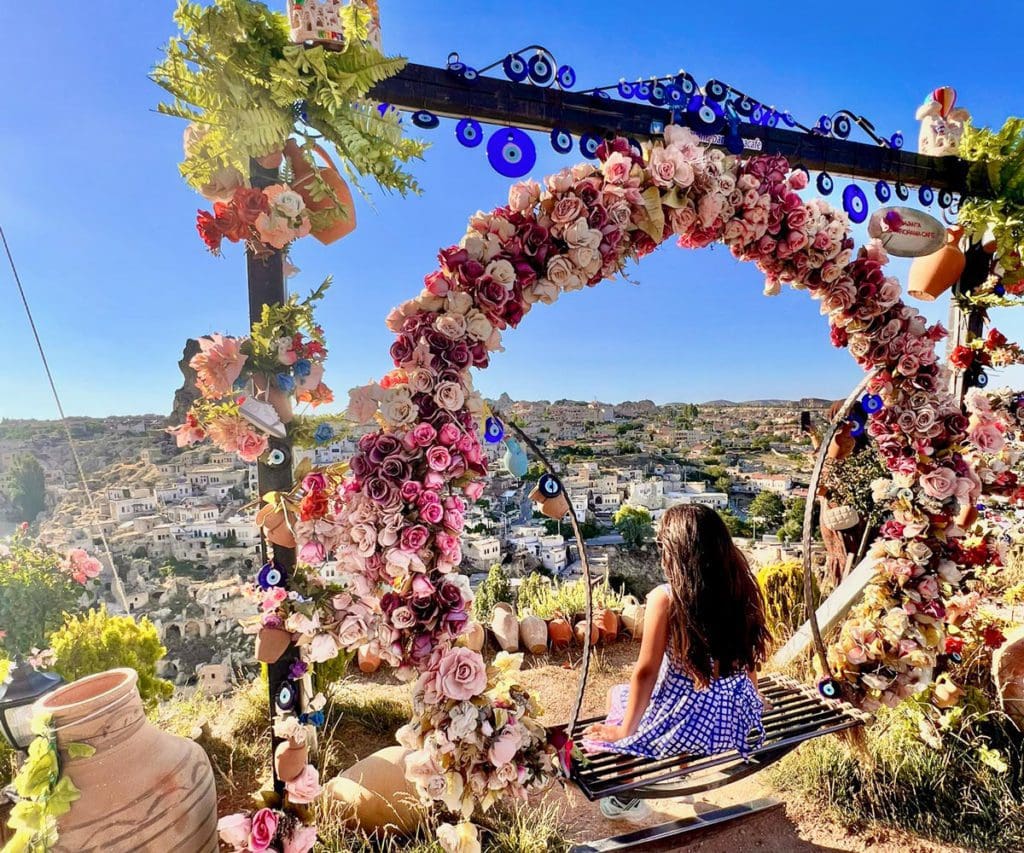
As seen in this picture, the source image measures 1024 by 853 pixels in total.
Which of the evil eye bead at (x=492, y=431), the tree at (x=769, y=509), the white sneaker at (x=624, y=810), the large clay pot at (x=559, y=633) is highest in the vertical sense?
the evil eye bead at (x=492, y=431)

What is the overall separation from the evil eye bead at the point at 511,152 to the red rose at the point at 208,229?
3.39 feet

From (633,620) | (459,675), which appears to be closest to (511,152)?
(459,675)

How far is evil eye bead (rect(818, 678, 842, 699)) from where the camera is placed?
8.79 feet

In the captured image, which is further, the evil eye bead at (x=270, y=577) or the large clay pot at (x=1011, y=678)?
the large clay pot at (x=1011, y=678)

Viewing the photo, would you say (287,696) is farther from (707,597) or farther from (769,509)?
(769,509)

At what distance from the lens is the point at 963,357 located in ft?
11.6

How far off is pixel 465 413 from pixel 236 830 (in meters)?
1.44

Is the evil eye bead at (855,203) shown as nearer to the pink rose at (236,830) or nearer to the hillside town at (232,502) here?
the hillside town at (232,502)

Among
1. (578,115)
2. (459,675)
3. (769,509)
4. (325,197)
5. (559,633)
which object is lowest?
(559,633)

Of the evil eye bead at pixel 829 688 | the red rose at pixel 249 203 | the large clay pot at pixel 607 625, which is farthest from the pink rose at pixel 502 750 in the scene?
the large clay pot at pixel 607 625

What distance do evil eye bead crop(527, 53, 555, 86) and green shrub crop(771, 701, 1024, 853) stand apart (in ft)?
10.8

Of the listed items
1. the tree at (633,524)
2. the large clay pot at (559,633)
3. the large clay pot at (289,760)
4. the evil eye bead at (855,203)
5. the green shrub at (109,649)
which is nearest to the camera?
the large clay pot at (289,760)

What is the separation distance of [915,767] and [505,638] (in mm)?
2545

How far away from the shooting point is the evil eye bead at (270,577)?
1.80 meters
